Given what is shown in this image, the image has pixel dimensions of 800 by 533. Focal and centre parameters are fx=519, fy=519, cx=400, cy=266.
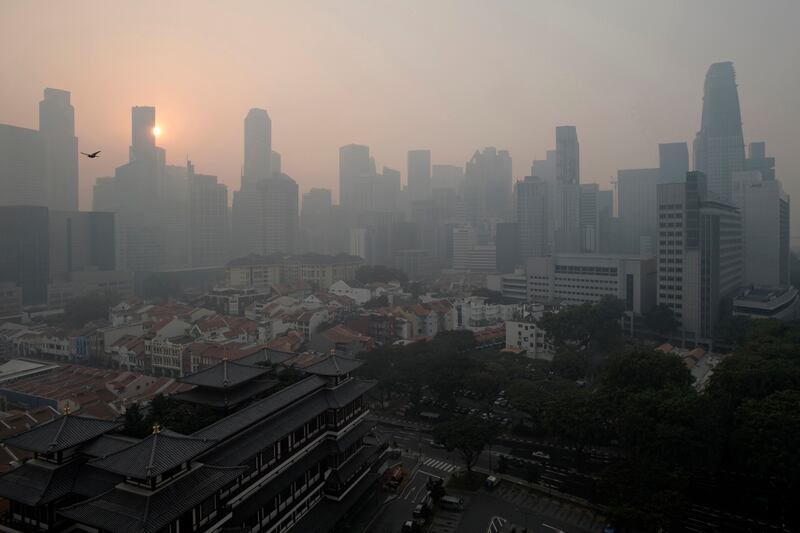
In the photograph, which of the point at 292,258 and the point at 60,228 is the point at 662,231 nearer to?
the point at 292,258

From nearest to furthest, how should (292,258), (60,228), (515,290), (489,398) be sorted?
(489,398), (515,290), (60,228), (292,258)

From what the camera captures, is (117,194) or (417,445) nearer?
(417,445)

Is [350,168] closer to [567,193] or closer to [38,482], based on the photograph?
[567,193]

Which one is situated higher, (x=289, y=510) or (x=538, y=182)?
(x=538, y=182)

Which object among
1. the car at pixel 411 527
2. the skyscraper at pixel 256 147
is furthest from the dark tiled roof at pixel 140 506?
the skyscraper at pixel 256 147

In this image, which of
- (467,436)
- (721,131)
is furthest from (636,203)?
(467,436)

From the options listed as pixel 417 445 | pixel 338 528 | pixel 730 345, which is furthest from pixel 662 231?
pixel 338 528
